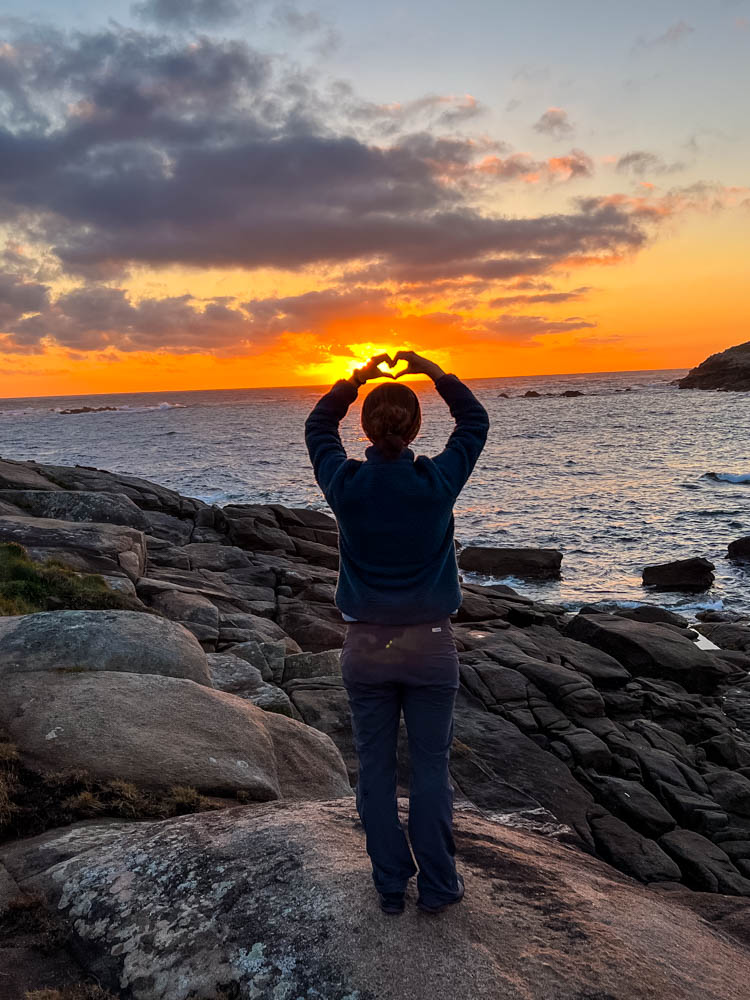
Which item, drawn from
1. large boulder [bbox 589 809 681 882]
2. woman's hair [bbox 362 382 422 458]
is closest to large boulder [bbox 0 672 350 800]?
woman's hair [bbox 362 382 422 458]

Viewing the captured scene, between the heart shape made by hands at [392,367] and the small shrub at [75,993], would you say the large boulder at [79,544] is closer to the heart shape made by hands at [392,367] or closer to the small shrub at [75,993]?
the small shrub at [75,993]

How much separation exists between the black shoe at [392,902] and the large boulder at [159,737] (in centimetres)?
244

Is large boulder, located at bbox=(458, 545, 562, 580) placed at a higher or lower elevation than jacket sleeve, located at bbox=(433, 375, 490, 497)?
lower

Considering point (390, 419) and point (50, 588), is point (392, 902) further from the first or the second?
point (50, 588)

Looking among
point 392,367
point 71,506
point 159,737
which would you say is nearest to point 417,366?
point 392,367

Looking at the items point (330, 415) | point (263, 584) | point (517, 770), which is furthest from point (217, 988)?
point (263, 584)

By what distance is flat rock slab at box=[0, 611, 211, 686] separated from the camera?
24.4 feet

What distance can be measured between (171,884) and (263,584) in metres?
14.7

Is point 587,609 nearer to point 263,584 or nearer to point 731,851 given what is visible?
point 263,584

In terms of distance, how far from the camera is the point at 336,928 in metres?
3.85

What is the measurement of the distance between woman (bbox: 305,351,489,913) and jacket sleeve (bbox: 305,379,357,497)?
0.36ft

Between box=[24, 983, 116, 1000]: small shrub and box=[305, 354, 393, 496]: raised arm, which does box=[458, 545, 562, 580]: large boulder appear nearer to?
box=[305, 354, 393, 496]: raised arm

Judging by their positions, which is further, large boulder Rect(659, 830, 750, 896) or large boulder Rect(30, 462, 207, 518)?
large boulder Rect(30, 462, 207, 518)

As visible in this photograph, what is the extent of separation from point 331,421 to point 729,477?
50.9 m
